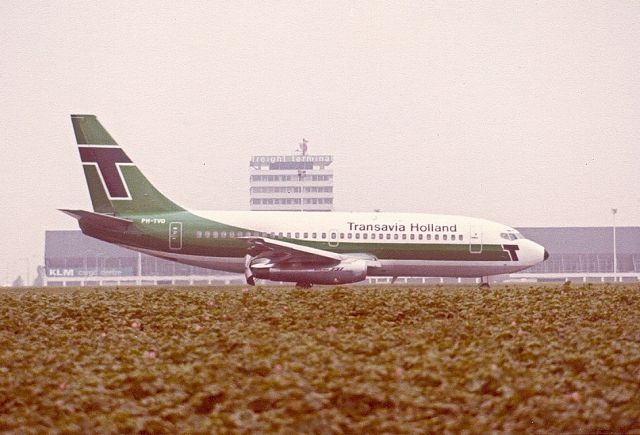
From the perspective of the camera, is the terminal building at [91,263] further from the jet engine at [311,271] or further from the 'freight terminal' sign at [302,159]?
the jet engine at [311,271]

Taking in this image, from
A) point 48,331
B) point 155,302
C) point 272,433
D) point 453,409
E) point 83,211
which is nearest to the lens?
point 272,433

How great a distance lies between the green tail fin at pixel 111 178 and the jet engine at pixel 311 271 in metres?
4.79

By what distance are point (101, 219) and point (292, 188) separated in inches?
4282

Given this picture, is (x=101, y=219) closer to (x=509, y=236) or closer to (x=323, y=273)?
(x=323, y=273)

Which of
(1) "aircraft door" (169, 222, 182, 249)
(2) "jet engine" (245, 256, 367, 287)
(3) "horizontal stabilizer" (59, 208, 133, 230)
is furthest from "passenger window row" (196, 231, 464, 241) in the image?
(3) "horizontal stabilizer" (59, 208, 133, 230)

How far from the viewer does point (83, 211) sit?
131ft

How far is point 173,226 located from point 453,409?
105ft

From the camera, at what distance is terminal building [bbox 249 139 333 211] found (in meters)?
148

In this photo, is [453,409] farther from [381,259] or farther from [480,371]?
[381,259]

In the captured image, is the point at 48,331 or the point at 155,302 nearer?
the point at 48,331

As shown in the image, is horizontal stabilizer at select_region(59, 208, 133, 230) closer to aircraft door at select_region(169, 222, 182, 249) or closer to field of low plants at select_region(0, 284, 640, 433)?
aircraft door at select_region(169, 222, 182, 249)

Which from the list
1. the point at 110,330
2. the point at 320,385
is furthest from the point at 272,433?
the point at 110,330

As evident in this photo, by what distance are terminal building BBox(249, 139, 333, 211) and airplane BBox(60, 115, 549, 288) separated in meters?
104

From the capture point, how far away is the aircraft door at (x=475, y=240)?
42.7 metres
